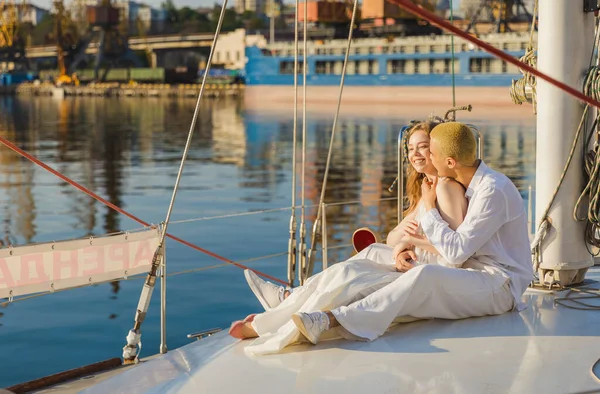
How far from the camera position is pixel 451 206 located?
155 inches

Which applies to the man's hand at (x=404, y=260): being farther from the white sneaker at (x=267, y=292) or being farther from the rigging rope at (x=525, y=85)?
the rigging rope at (x=525, y=85)

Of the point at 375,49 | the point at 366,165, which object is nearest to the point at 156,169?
the point at 366,165

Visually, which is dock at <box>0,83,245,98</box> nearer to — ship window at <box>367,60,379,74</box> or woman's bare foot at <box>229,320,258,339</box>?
ship window at <box>367,60,379,74</box>

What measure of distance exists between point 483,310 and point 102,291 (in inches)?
286

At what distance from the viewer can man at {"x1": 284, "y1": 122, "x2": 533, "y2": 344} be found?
3.67 metres

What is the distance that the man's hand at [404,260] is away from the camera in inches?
159

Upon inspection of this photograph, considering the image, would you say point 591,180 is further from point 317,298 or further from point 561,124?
point 317,298

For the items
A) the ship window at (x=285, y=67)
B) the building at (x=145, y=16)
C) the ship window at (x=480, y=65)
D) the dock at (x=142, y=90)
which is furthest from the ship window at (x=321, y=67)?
the building at (x=145, y=16)

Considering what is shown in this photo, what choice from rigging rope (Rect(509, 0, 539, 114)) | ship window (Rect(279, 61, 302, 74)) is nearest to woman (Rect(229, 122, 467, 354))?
rigging rope (Rect(509, 0, 539, 114))

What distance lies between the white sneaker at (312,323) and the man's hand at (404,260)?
574mm

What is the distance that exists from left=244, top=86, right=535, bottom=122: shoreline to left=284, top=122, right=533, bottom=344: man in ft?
155

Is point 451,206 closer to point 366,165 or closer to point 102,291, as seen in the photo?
point 102,291

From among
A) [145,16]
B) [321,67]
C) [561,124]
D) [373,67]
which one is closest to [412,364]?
[561,124]

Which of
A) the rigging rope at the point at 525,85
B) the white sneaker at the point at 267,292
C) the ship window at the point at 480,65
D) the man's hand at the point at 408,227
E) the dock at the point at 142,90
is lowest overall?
the white sneaker at the point at 267,292
